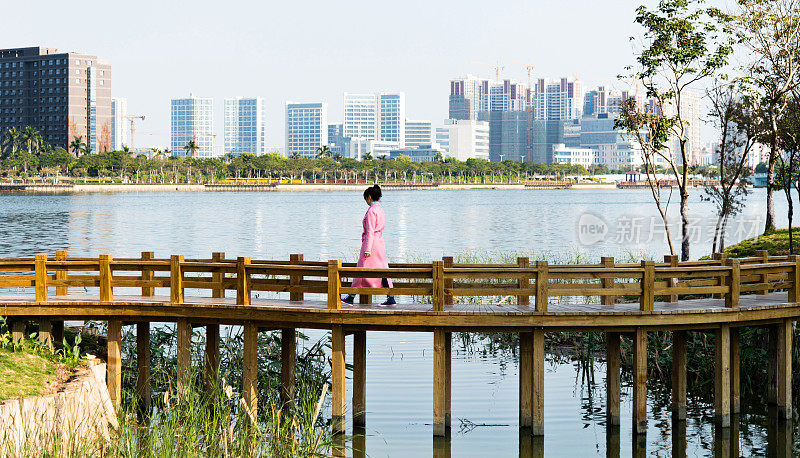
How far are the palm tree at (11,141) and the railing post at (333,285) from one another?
177439mm

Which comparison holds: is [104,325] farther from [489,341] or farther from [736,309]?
[736,309]

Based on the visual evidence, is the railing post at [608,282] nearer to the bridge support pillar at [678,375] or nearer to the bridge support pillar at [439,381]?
the bridge support pillar at [678,375]

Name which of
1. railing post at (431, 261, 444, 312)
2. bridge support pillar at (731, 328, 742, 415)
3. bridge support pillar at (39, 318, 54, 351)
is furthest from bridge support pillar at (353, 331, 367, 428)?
bridge support pillar at (731, 328, 742, 415)

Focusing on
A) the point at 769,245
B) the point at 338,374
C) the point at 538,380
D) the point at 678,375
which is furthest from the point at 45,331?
the point at 769,245

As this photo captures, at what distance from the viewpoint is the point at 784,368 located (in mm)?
13984

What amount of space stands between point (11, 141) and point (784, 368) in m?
195

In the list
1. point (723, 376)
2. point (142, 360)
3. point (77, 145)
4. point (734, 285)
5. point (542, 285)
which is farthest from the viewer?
point (77, 145)

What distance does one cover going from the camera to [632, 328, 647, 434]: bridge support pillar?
1311cm

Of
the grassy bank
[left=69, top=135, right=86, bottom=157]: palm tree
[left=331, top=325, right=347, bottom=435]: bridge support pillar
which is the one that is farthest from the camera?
[left=69, top=135, right=86, bottom=157]: palm tree

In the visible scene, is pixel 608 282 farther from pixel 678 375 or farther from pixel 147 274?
pixel 147 274

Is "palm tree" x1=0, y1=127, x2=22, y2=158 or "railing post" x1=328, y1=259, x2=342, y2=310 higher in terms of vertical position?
"palm tree" x1=0, y1=127, x2=22, y2=158

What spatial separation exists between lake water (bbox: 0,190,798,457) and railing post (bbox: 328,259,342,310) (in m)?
2.47

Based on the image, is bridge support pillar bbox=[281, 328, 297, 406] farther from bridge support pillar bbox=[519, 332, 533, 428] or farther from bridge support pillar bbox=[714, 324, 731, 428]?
bridge support pillar bbox=[714, 324, 731, 428]

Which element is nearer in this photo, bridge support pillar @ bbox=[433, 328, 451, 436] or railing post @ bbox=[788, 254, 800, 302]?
bridge support pillar @ bbox=[433, 328, 451, 436]
